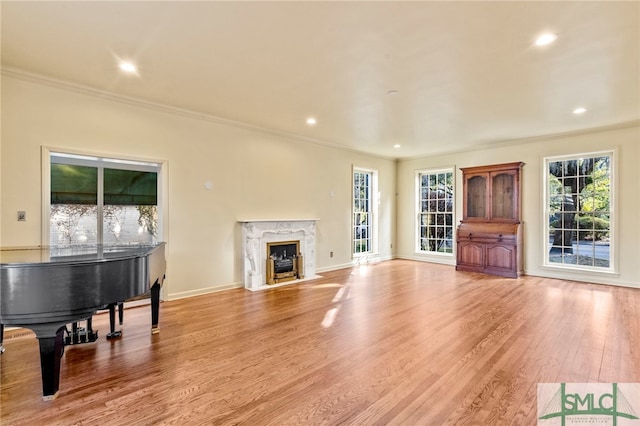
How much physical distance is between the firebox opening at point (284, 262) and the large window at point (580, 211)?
488cm

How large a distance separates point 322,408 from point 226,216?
11.8 ft

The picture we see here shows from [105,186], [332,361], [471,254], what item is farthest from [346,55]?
[471,254]

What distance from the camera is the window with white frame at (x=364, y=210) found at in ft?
24.2

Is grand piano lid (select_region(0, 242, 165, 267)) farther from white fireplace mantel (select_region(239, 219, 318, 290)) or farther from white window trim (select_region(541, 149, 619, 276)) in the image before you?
white window trim (select_region(541, 149, 619, 276))

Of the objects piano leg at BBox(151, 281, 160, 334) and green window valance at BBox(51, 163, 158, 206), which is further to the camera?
green window valance at BBox(51, 163, 158, 206)

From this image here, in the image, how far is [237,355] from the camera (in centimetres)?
267

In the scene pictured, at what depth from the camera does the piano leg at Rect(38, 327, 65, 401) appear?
1977 millimetres

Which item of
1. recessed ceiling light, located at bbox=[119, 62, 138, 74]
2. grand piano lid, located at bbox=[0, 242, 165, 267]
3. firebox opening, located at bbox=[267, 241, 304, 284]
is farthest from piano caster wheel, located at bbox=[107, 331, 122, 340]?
recessed ceiling light, located at bbox=[119, 62, 138, 74]

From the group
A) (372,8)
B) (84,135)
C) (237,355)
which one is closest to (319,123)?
(372,8)

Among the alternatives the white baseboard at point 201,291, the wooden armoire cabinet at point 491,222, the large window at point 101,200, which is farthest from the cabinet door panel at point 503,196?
the large window at point 101,200

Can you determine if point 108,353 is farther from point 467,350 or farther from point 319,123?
point 319,123

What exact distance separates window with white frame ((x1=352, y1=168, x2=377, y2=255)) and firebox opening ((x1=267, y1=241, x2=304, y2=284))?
1.82 m

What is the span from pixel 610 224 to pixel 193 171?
7.03m

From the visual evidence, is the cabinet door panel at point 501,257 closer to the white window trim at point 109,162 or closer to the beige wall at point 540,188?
the beige wall at point 540,188
